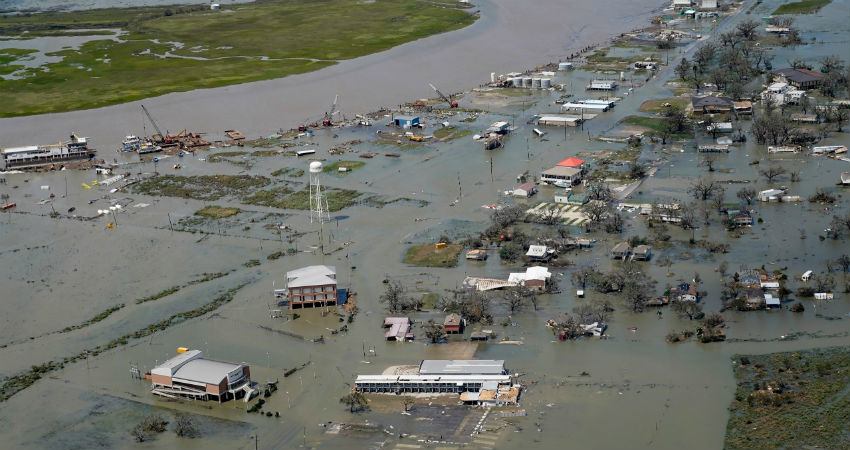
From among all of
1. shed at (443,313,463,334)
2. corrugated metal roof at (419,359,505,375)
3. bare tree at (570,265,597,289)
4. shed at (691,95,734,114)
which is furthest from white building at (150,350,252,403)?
shed at (691,95,734,114)

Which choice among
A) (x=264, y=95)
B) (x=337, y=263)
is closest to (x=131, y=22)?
(x=264, y=95)

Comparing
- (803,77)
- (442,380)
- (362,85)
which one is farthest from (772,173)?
(362,85)

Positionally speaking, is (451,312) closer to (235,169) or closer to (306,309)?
(306,309)

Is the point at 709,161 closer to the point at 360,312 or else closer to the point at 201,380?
the point at 360,312

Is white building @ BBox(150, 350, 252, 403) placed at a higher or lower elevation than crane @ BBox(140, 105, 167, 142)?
lower

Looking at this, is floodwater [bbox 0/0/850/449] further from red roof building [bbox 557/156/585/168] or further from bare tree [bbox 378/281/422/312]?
red roof building [bbox 557/156/585/168]

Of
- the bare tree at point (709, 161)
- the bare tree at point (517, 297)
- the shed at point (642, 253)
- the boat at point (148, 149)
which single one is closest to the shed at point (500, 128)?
the bare tree at point (709, 161)

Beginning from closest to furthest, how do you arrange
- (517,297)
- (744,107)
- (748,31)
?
1. (517,297)
2. (744,107)
3. (748,31)
